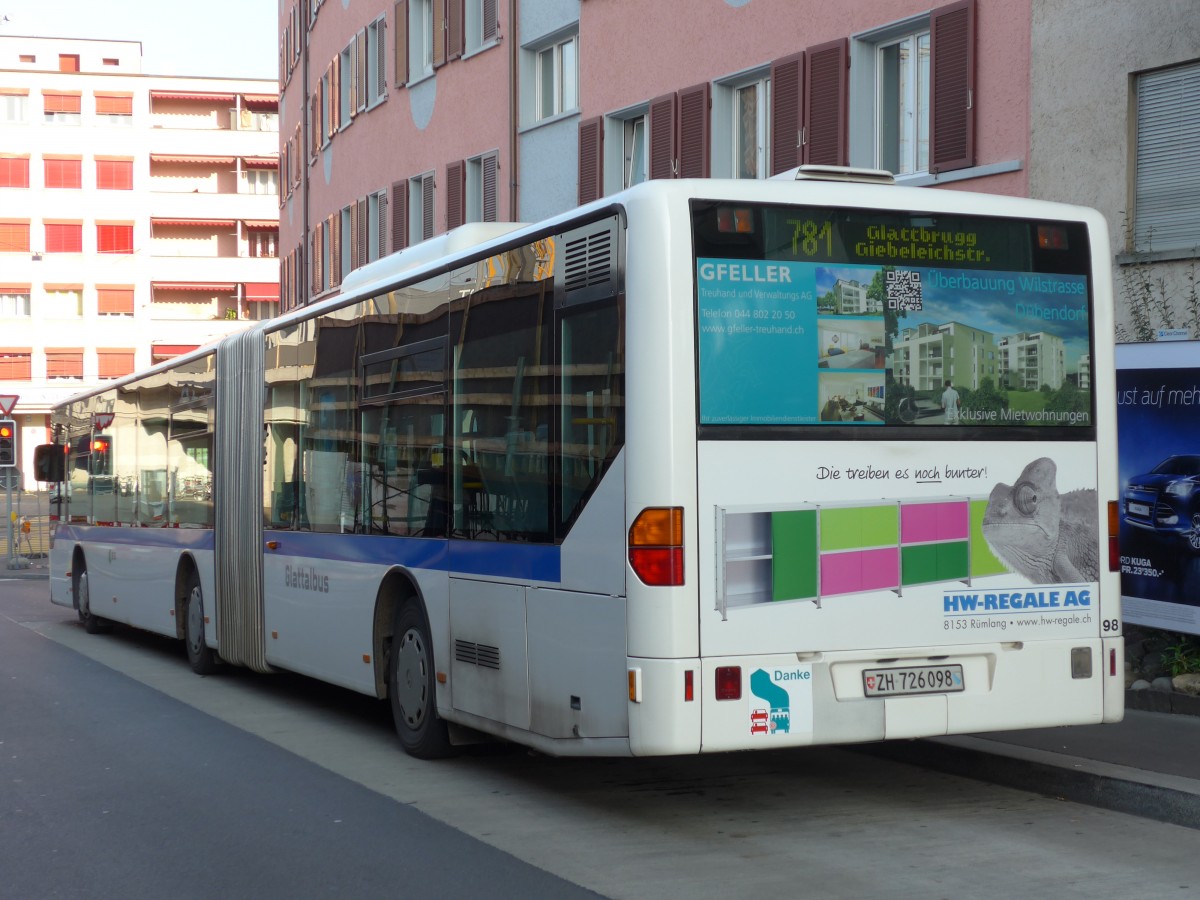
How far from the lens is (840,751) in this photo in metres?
9.81

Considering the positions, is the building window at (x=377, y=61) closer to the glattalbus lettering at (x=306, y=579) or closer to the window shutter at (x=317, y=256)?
the window shutter at (x=317, y=256)

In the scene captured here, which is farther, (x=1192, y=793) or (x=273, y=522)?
(x=273, y=522)

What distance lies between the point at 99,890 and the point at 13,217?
273ft

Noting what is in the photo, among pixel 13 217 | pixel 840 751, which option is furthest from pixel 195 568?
pixel 13 217

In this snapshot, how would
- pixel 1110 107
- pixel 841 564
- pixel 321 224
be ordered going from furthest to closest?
pixel 321 224
pixel 1110 107
pixel 841 564

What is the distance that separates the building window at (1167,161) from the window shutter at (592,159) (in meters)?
9.89

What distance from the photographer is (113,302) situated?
85.8 meters

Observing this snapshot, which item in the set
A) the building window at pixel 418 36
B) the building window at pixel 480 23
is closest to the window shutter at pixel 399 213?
the building window at pixel 418 36

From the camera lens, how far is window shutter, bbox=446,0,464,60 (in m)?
27.8

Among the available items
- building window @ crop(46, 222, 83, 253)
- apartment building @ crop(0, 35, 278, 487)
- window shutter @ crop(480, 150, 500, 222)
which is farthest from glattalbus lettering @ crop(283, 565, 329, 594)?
building window @ crop(46, 222, 83, 253)

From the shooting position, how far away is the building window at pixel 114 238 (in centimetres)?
8544

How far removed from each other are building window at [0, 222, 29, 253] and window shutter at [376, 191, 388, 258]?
56766mm

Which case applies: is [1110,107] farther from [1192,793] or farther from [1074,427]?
[1192,793]

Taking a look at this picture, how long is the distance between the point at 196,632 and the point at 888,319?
8979mm
